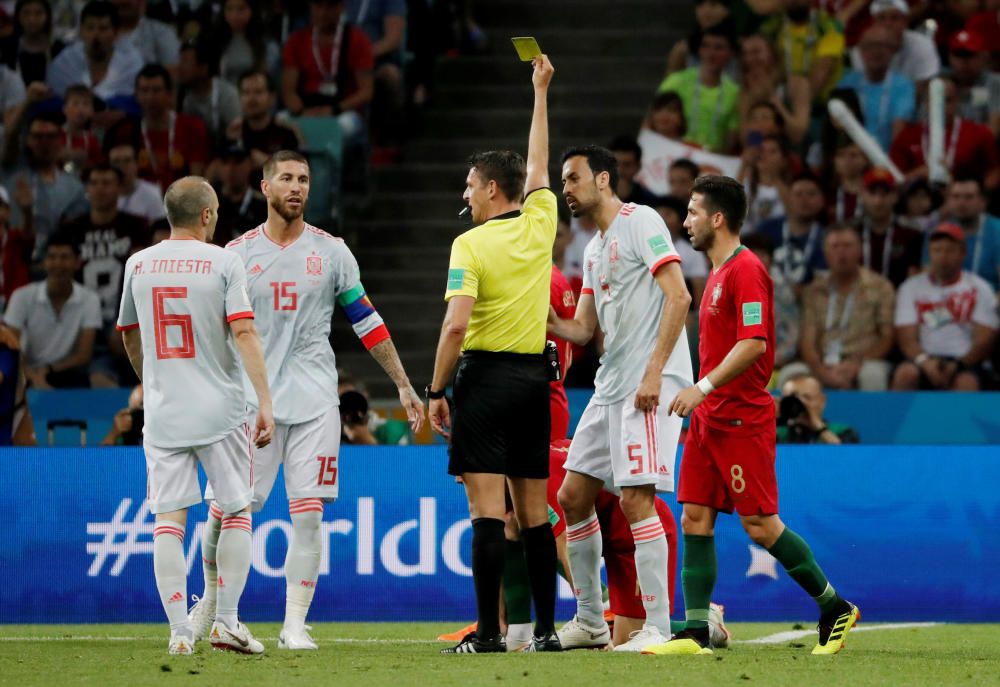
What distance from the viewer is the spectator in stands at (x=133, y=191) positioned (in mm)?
16359

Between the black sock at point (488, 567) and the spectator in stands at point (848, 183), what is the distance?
8.06 metres

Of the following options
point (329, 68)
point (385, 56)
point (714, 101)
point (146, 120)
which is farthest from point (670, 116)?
point (146, 120)

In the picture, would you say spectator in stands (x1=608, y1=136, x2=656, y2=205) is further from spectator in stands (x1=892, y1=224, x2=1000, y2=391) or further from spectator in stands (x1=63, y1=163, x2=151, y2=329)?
spectator in stands (x1=63, y1=163, x2=151, y2=329)

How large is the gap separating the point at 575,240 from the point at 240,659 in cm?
827

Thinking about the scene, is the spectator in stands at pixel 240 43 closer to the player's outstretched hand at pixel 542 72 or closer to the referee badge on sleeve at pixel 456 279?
the player's outstretched hand at pixel 542 72

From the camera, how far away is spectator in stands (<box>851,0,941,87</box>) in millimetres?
16625

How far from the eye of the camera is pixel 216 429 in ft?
27.1

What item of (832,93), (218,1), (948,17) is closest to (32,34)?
(218,1)

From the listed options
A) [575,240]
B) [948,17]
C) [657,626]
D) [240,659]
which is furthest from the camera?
[948,17]

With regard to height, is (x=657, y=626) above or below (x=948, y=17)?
below

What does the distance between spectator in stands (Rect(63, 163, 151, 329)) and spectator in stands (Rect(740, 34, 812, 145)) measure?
569 centimetres

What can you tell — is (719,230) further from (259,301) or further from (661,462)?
(259,301)

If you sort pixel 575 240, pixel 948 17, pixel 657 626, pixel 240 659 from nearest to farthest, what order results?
pixel 240 659, pixel 657 626, pixel 575 240, pixel 948 17

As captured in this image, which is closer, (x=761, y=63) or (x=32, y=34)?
(x=761, y=63)
